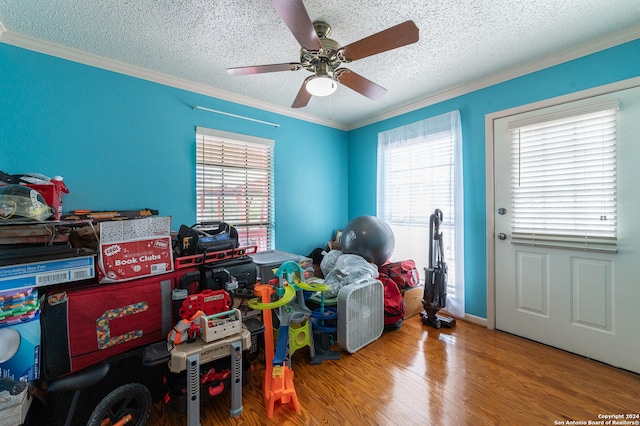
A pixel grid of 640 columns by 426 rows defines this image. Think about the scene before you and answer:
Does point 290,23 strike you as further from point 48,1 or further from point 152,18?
point 48,1

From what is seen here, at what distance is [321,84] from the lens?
5.44ft

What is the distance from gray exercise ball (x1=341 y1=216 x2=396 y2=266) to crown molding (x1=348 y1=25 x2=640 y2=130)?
1.56 metres

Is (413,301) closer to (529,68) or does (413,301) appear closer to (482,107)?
(482,107)

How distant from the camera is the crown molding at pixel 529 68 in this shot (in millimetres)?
1867

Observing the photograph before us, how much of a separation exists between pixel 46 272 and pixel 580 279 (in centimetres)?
369

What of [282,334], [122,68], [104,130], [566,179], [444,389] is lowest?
[444,389]

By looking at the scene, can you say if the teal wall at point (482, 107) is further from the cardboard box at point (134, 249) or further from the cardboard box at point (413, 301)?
the cardboard box at point (134, 249)

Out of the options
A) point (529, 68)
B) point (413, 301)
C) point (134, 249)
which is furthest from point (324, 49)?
point (413, 301)

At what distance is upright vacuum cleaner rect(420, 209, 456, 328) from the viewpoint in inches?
100

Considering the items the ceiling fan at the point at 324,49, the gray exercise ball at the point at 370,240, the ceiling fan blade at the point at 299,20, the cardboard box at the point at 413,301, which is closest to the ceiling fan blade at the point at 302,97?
the ceiling fan at the point at 324,49

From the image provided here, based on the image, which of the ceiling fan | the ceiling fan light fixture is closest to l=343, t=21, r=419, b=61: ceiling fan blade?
the ceiling fan

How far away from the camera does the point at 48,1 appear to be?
1530mm

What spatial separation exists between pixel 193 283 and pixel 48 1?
1963mm

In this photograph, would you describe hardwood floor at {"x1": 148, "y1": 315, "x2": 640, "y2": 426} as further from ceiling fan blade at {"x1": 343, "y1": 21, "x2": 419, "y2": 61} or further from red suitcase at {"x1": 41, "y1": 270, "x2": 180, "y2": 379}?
ceiling fan blade at {"x1": 343, "y1": 21, "x2": 419, "y2": 61}
